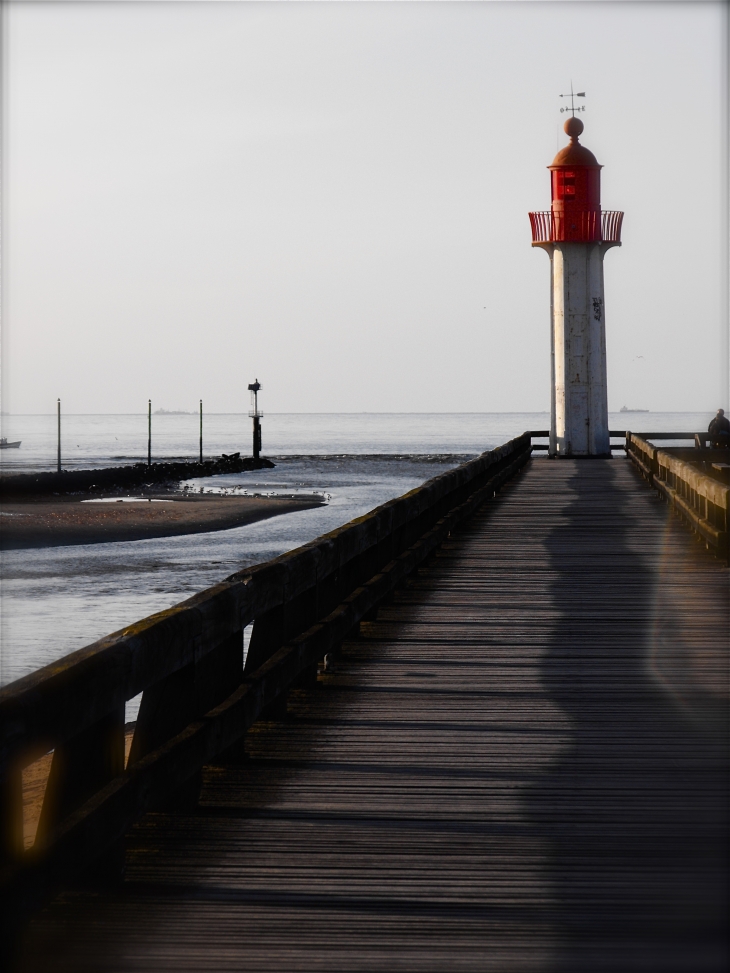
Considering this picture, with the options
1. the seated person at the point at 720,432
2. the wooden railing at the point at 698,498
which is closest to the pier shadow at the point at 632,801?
the wooden railing at the point at 698,498

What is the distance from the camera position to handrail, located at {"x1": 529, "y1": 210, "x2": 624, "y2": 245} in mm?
27547

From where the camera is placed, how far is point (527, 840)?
367cm

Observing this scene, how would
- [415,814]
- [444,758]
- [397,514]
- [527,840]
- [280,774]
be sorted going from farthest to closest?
[397,514] < [444,758] < [280,774] < [415,814] < [527,840]

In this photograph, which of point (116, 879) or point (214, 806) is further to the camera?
point (214, 806)

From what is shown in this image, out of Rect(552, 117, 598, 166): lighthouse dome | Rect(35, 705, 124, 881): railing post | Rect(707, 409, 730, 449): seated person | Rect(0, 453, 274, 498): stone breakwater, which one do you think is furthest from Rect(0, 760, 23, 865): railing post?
Rect(0, 453, 274, 498): stone breakwater

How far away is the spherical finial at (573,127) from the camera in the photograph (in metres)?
29.0

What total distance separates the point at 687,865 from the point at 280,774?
154 cm

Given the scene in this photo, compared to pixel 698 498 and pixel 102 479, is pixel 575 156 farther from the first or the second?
pixel 102 479

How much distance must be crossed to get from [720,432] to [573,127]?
874 centimetres

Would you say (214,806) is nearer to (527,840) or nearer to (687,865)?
(527,840)

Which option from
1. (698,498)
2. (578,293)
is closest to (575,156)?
(578,293)

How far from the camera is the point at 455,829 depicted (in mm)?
3768

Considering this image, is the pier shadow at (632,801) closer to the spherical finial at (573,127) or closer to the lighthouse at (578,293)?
the lighthouse at (578,293)

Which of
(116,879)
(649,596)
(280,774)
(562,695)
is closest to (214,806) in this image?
(280,774)
